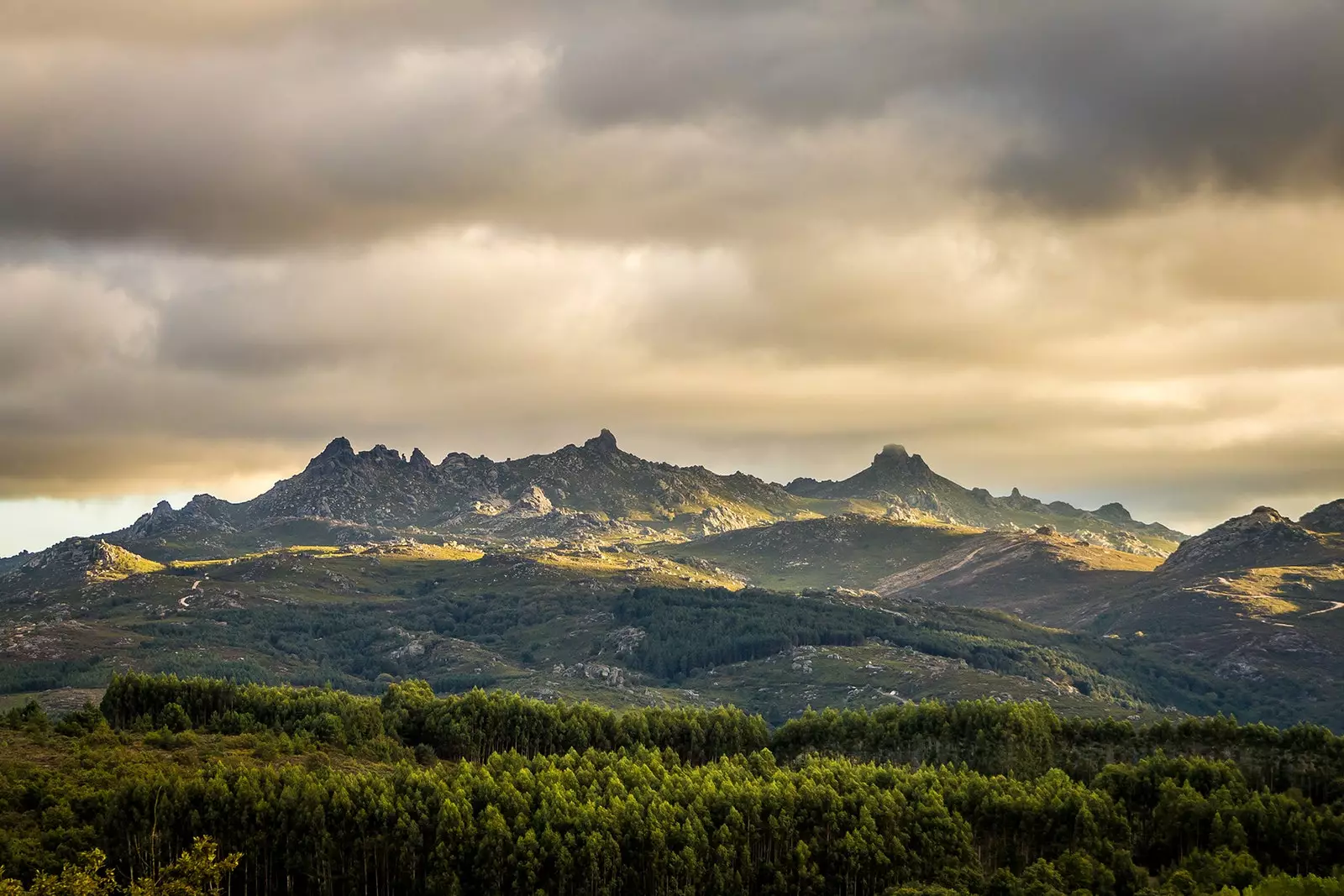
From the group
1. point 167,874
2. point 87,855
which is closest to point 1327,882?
point 167,874

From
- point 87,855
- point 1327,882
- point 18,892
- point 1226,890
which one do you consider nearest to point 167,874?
point 87,855

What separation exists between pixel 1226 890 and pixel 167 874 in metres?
163

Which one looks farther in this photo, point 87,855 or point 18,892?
point 87,855

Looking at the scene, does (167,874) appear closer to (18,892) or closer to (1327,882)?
(18,892)

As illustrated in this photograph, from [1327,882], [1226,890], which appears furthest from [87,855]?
[1327,882]

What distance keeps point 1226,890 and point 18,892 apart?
174 m

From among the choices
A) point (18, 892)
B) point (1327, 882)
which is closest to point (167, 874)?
point (18, 892)

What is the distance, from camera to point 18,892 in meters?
163

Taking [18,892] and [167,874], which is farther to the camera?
[167,874]

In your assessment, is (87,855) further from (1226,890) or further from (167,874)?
(1226,890)

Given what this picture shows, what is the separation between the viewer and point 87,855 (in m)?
189

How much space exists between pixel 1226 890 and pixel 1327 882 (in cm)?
1409

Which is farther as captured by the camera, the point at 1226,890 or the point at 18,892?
the point at 1226,890

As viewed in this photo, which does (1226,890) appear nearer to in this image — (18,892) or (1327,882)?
(1327,882)
